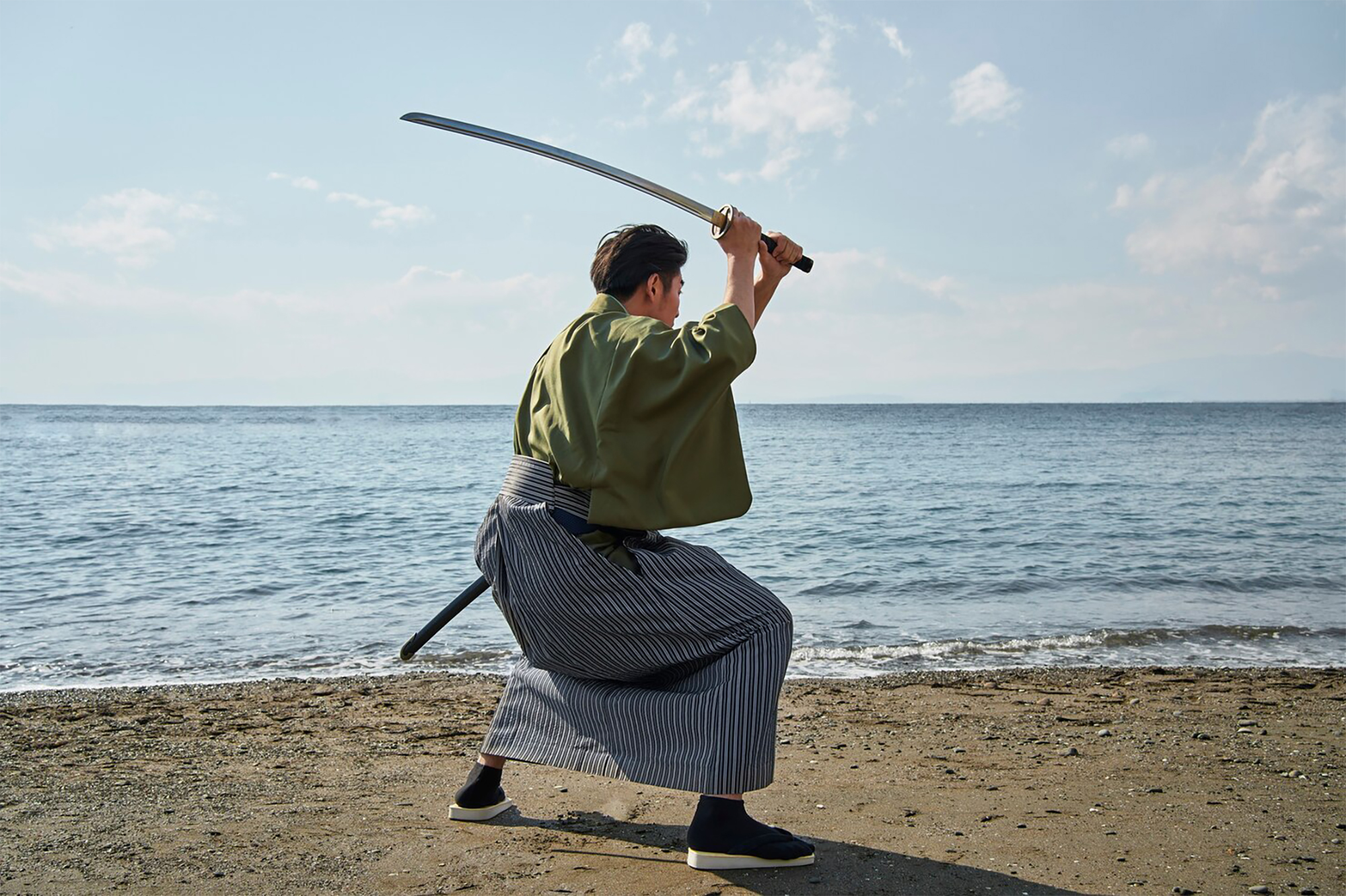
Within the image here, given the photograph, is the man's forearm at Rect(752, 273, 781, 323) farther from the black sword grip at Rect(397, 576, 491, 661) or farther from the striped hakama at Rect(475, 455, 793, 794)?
the black sword grip at Rect(397, 576, 491, 661)

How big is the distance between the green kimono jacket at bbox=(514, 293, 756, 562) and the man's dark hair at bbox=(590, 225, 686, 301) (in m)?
0.21

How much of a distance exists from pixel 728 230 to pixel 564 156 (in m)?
0.64

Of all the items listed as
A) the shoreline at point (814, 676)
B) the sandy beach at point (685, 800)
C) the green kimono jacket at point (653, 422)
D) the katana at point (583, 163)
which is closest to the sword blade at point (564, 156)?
the katana at point (583, 163)

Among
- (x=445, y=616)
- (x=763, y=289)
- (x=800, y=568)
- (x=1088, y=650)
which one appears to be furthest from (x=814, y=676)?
(x=800, y=568)

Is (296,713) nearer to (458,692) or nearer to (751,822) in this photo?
(458,692)

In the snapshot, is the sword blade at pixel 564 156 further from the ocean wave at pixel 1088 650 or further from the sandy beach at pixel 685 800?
the ocean wave at pixel 1088 650

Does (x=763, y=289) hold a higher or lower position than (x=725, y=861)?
higher

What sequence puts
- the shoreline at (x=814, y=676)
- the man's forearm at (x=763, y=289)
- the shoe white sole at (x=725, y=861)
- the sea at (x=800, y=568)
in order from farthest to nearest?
the sea at (x=800, y=568) → the shoreline at (x=814, y=676) → the man's forearm at (x=763, y=289) → the shoe white sole at (x=725, y=861)

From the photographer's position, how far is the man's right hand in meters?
2.81

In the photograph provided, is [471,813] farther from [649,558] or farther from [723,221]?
[723,221]

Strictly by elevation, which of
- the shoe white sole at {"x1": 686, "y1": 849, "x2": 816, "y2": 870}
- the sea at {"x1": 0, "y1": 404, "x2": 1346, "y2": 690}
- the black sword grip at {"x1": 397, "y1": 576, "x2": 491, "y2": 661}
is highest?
the black sword grip at {"x1": 397, "y1": 576, "x2": 491, "y2": 661}

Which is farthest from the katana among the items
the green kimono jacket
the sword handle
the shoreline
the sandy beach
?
the shoreline

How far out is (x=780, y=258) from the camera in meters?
2.98

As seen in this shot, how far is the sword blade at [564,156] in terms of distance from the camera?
10.0ft
